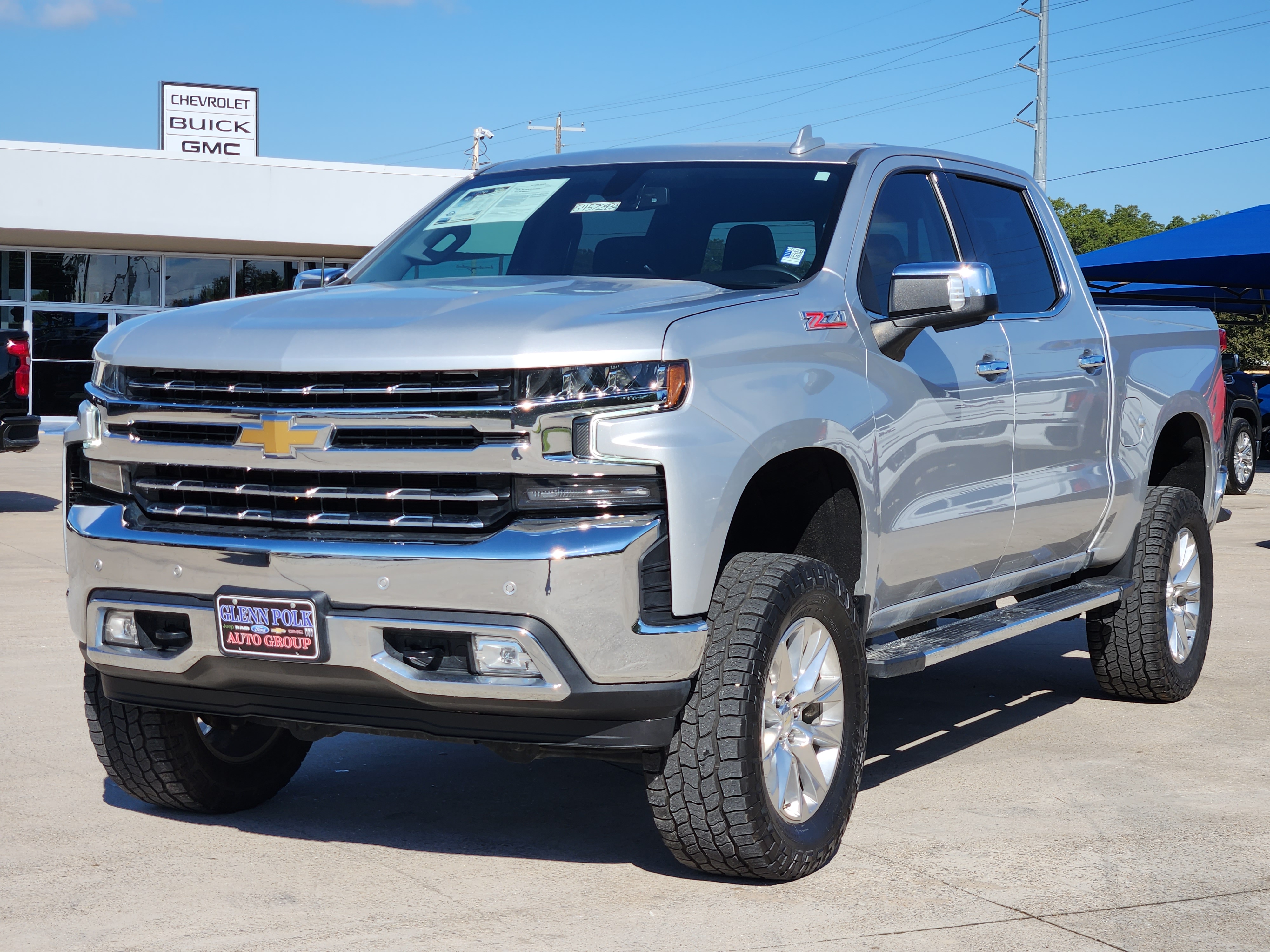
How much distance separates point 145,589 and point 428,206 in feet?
7.60

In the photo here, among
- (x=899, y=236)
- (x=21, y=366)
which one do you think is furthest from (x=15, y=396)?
(x=899, y=236)

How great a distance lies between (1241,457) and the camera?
59.9ft

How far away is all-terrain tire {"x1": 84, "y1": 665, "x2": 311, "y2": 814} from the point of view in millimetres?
4629

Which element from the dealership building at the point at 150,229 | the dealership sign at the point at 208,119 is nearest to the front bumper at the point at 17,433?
the dealership building at the point at 150,229

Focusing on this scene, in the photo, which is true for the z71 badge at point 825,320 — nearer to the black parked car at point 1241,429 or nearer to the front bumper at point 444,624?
the front bumper at point 444,624

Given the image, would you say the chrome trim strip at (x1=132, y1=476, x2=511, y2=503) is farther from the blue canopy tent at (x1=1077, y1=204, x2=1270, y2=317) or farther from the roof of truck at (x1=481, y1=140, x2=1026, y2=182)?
the blue canopy tent at (x1=1077, y1=204, x2=1270, y2=317)

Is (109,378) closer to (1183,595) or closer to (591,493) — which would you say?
(591,493)

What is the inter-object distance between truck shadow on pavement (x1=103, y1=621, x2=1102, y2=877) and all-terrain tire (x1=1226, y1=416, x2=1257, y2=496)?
1208 centimetres

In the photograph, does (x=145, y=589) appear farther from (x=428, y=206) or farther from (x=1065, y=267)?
(x=1065, y=267)

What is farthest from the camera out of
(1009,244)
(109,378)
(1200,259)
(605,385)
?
(1200,259)

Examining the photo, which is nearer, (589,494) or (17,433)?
(589,494)

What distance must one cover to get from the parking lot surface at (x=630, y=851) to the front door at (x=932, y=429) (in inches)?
31.1

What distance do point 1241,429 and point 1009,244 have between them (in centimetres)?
1350

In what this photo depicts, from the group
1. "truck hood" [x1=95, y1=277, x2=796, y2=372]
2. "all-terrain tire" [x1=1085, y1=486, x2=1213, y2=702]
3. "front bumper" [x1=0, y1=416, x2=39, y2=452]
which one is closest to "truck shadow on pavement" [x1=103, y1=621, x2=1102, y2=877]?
"all-terrain tire" [x1=1085, y1=486, x2=1213, y2=702]
